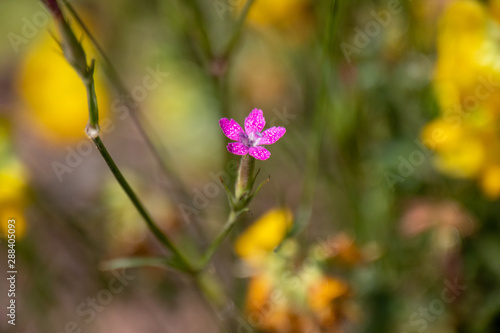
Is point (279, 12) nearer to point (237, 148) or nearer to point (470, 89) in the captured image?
point (470, 89)

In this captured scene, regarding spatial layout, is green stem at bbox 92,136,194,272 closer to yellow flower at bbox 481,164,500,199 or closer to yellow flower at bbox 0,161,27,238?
yellow flower at bbox 0,161,27,238

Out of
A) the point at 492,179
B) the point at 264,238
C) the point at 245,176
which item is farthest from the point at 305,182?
the point at 245,176

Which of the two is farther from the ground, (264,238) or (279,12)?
(279,12)

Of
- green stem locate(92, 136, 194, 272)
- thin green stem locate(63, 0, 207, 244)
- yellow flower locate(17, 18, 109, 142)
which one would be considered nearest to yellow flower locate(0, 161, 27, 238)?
thin green stem locate(63, 0, 207, 244)

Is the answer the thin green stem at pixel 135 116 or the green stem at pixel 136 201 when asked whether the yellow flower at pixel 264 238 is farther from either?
the green stem at pixel 136 201

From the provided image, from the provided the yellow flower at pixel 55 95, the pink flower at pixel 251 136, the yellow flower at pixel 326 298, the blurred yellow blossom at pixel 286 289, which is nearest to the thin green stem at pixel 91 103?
the pink flower at pixel 251 136

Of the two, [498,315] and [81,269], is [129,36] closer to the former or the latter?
[81,269]
